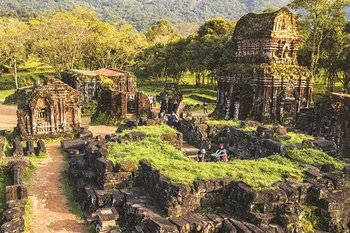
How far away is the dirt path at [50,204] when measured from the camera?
11.1m

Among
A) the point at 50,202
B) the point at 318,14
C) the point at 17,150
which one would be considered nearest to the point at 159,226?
the point at 50,202

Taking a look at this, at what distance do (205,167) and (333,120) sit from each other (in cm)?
1113

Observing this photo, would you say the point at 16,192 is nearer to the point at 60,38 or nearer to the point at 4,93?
the point at 4,93

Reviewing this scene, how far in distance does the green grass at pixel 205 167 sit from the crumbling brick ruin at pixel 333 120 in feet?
24.7

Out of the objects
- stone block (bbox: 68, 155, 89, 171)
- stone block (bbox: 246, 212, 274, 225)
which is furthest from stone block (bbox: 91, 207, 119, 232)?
stone block (bbox: 68, 155, 89, 171)

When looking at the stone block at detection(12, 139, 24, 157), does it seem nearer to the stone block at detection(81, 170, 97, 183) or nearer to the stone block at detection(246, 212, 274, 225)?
the stone block at detection(81, 170, 97, 183)

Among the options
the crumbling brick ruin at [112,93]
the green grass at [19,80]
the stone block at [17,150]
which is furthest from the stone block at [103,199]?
the green grass at [19,80]

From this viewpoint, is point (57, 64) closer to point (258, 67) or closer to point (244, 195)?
point (258, 67)

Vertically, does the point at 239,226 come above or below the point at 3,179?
above

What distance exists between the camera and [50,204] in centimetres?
1272

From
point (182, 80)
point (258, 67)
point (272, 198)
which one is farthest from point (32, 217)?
point (182, 80)

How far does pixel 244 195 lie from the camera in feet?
34.3

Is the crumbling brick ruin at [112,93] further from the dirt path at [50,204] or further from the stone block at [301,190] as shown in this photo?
the stone block at [301,190]

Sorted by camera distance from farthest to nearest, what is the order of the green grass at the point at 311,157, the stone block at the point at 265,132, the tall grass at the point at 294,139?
the stone block at the point at 265,132 → the tall grass at the point at 294,139 → the green grass at the point at 311,157
